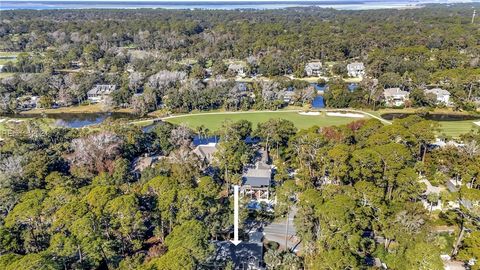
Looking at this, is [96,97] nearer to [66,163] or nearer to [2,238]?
[66,163]

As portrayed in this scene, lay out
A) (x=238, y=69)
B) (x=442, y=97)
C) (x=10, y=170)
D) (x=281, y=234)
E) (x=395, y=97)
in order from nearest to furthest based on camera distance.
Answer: (x=281, y=234)
(x=10, y=170)
(x=442, y=97)
(x=395, y=97)
(x=238, y=69)

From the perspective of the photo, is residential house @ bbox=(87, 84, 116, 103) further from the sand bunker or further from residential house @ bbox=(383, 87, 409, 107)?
residential house @ bbox=(383, 87, 409, 107)

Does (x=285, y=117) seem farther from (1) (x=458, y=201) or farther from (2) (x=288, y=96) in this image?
(1) (x=458, y=201)

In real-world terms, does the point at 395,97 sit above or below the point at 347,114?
above

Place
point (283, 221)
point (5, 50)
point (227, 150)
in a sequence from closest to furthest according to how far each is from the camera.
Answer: point (283, 221), point (227, 150), point (5, 50)

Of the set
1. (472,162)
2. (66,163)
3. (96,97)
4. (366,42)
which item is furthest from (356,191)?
(366,42)

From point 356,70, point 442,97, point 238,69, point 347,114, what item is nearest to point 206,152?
point 347,114

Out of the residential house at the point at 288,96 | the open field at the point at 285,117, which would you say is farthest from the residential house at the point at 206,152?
the residential house at the point at 288,96

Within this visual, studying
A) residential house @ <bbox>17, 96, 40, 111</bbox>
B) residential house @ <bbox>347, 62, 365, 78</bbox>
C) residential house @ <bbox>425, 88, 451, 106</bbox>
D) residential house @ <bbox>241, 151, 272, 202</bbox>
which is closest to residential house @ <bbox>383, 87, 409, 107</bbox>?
residential house @ <bbox>425, 88, 451, 106</bbox>
